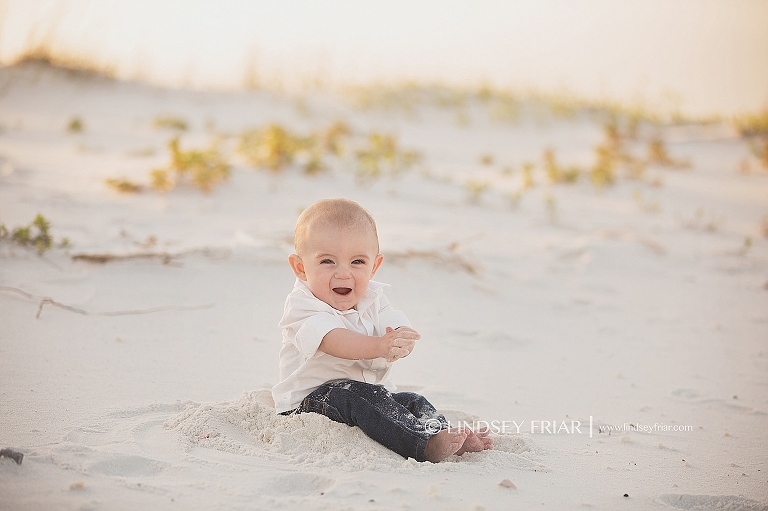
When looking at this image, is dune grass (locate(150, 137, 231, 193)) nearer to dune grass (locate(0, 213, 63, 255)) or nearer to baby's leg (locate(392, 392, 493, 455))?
dune grass (locate(0, 213, 63, 255))

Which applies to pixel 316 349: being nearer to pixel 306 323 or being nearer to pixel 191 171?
pixel 306 323

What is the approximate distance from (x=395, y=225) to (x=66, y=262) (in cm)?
258

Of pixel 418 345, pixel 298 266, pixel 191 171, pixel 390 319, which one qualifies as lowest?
pixel 418 345

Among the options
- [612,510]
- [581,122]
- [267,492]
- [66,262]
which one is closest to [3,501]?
[267,492]

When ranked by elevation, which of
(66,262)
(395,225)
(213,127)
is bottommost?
(66,262)

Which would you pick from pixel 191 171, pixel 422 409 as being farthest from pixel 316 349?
pixel 191 171

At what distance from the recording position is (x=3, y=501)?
196 cm

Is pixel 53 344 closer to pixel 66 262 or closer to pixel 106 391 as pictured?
pixel 106 391

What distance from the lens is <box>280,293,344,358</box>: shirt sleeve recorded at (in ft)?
8.51

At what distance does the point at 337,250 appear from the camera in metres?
2.68

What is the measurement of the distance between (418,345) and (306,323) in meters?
1.39

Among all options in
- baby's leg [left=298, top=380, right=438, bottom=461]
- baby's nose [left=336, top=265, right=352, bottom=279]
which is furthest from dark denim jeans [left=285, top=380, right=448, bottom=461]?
baby's nose [left=336, top=265, right=352, bottom=279]

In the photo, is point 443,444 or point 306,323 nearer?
point 443,444

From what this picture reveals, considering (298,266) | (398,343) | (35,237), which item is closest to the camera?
(398,343)
